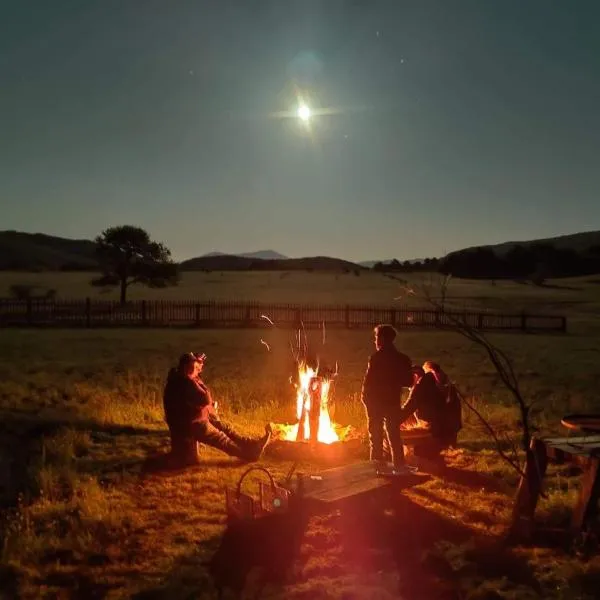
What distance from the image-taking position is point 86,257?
169500 millimetres

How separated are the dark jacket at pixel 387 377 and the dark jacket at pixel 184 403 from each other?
231 cm

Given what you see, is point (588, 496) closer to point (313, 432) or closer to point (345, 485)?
point (345, 485)

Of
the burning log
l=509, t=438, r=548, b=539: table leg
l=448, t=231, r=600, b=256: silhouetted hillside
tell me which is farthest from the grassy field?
l=448, t=231, r=600, b=256: silhouetted hillside

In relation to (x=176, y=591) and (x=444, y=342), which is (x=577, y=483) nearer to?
(x=176, y=591)

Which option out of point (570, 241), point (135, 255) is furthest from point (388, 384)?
point (570, 241)

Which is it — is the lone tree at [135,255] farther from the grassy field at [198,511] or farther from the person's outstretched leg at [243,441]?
the person's outstretched leg at [243,441]

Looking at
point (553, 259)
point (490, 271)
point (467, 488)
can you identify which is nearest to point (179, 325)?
point (467, 488)

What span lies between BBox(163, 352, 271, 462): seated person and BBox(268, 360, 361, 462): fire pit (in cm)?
71

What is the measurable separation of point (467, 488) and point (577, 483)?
1.41 meters

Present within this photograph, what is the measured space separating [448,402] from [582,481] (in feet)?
9.08

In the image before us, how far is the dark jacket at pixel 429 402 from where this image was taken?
27.1 ft

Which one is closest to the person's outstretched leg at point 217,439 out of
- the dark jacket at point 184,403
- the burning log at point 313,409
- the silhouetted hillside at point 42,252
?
the dark jacket at point 184,403

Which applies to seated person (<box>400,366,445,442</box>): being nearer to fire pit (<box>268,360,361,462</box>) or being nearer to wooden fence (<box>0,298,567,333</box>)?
fire pit (<box>268,360,361,462</box>)

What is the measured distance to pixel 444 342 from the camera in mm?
25516
